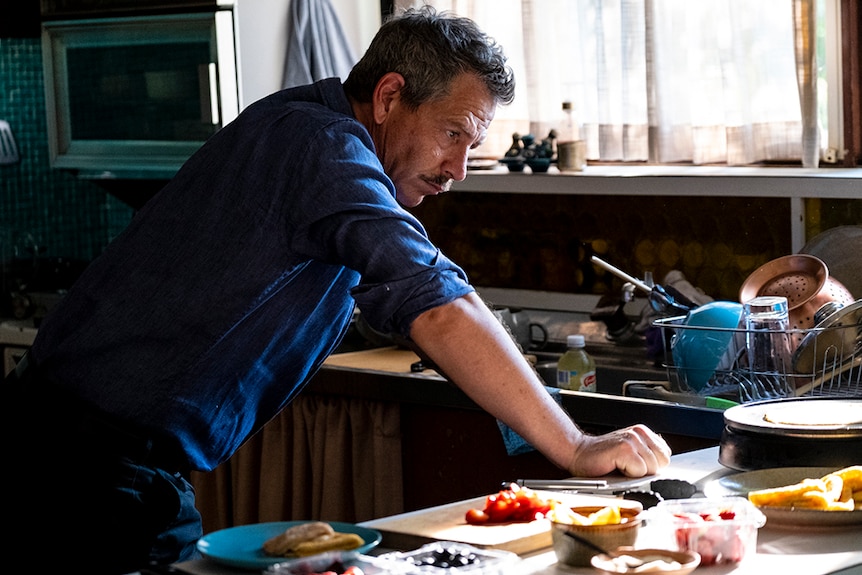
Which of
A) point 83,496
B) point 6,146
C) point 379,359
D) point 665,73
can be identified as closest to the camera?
point 83,496

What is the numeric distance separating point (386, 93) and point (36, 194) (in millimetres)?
2923

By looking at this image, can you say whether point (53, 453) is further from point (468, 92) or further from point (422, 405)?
point (422, 405)

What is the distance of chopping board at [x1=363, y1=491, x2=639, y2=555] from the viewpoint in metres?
1.62

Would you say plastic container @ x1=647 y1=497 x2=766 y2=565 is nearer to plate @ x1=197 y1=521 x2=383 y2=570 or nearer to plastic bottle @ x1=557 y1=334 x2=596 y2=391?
plate @ x1=197 y1=521 x2=383 y2=570

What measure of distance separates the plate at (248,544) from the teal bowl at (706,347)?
47.3 inches

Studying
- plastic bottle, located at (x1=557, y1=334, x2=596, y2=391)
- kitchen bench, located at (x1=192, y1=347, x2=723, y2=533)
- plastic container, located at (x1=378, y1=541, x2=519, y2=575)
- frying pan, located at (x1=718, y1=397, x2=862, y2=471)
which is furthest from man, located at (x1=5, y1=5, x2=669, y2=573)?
plastic bottle, located at (x1=557, y1=334, x2=596, y2=391)

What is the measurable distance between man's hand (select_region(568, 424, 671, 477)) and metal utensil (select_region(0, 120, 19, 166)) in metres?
3.10

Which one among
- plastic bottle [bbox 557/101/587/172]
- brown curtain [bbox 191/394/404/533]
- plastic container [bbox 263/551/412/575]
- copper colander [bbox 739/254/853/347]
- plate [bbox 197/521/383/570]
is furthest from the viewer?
plastic bottle [bbox 557/101/587/172]

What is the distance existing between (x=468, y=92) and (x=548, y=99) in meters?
1.84

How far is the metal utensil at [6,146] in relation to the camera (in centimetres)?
451

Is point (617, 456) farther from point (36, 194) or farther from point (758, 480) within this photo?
point (36, 194)

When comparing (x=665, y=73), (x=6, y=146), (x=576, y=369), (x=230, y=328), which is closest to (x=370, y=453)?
(x=576, y=369)

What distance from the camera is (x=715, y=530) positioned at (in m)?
1.53

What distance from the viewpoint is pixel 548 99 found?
385 cm
